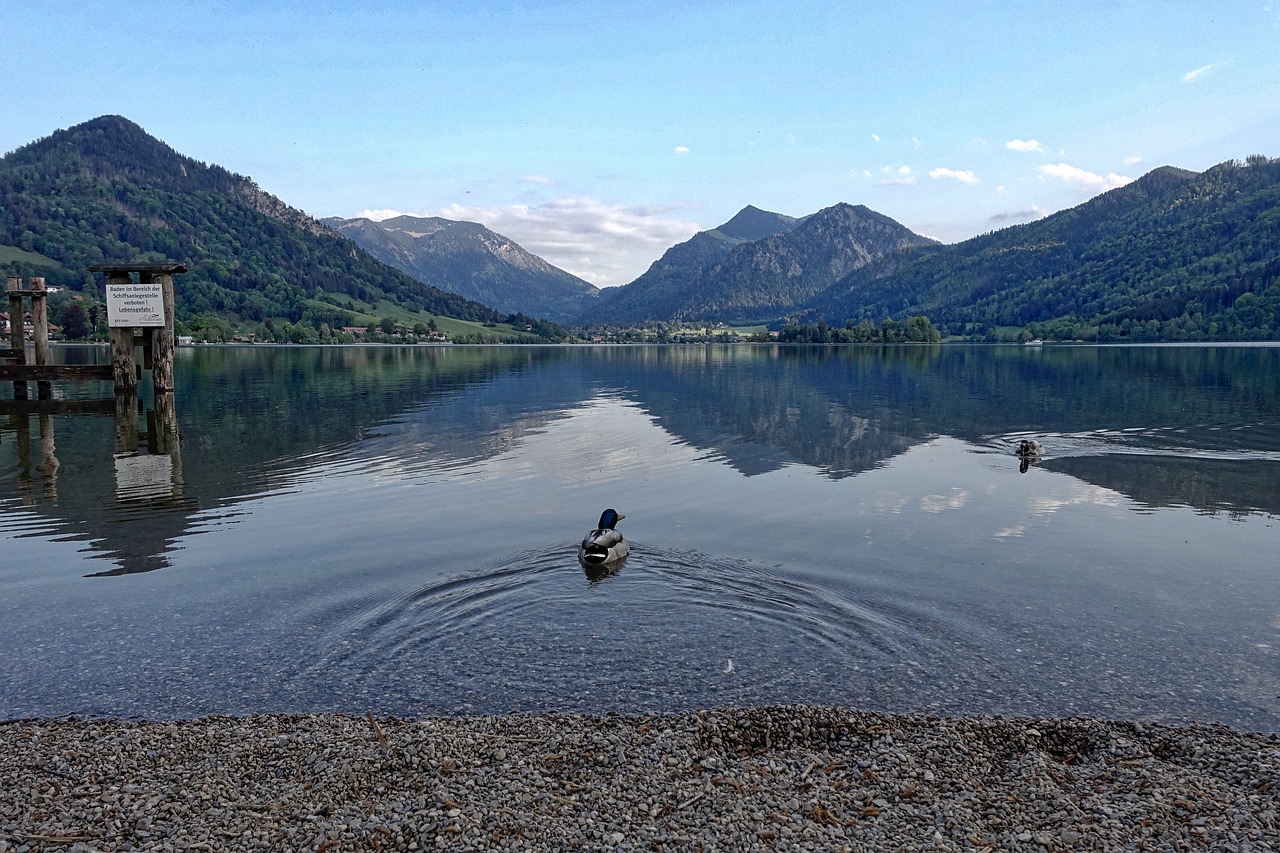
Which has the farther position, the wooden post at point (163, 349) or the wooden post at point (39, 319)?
the wooden post at point (163, 349)

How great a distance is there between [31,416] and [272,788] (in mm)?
50450

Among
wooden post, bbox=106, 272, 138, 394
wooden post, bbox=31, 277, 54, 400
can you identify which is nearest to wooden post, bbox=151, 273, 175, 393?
wooden post, bbox=106, 272, 138, 394

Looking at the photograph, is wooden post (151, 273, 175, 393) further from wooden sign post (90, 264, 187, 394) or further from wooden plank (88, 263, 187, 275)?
wooden plank (88, 263, 187, 275)

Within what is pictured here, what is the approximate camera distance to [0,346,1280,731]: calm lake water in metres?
12.4

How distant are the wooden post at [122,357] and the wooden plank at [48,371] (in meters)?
0.88

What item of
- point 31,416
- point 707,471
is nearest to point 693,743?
point 707,471

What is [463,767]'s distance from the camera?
9.42 meters

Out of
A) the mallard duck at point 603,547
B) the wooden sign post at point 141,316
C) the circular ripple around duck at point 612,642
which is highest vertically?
the wooden sign post at point 141,316

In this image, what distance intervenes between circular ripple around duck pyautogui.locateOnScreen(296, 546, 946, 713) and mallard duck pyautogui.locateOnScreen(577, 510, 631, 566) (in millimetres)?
442

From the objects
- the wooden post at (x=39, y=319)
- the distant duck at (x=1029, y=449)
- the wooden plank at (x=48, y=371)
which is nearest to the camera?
the distant duck at (x=1029, y=449)

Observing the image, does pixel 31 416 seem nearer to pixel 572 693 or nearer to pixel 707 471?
pixel 707 471

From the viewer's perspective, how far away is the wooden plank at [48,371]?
4788cm

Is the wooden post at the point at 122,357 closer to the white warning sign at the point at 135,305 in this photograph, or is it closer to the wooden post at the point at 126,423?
the wooden post at the point at 126,423

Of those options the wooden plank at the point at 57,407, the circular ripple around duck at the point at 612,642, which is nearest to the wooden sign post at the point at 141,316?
the wooden plank at the point at 57,407
